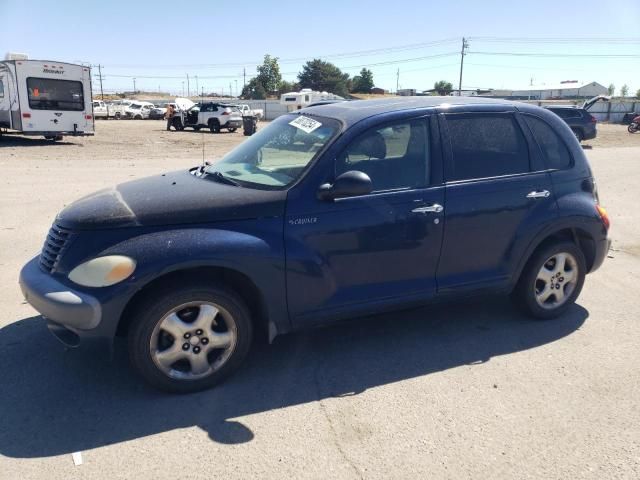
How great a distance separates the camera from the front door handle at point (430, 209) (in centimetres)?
397

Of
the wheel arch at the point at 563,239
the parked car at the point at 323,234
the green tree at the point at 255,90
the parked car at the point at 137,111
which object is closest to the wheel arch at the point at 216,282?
the parked car at the point at 323,234

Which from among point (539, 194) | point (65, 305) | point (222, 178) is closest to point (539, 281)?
point (539, 194)

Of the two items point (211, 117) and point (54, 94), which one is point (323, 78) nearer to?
point (211, 117)

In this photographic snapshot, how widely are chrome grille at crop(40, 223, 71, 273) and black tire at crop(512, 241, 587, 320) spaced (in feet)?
11.7

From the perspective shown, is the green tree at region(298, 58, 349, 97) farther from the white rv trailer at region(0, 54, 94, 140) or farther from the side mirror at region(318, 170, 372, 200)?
the side mirror at region(318, 170, 372, 200)

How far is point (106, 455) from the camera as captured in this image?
2934mm

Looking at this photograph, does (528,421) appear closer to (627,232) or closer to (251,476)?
(251,476)

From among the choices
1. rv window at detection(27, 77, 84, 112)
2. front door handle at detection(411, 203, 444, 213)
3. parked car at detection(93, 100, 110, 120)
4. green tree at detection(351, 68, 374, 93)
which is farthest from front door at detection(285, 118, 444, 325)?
green tree at detection(351, 68, 374, 93)

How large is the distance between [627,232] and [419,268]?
558 centimetres

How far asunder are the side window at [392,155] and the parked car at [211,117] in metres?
30.7

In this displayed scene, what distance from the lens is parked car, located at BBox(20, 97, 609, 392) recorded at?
11.0ft

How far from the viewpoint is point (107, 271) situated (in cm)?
323

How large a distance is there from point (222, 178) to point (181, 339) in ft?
4.16

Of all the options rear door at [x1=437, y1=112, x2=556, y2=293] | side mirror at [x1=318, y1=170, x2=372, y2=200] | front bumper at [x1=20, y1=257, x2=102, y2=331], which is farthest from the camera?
rear door at [x1=437, y1=112, x2=556, y2=293]
